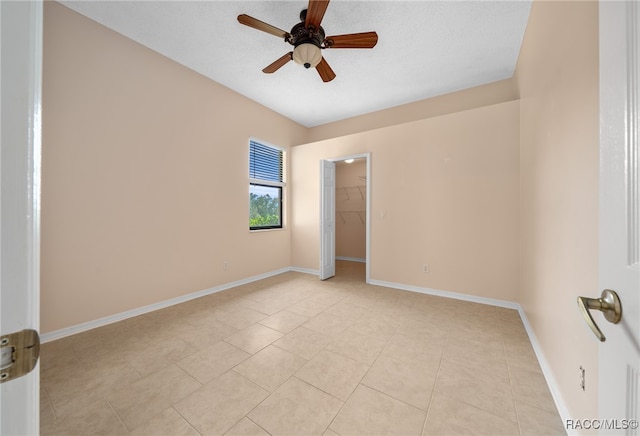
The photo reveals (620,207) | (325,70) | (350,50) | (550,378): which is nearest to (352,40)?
(325,70)

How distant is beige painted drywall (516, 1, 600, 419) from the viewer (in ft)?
3.66

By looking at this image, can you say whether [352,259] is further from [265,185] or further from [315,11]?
[315,11]

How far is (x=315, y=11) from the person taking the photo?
1921 millimetres

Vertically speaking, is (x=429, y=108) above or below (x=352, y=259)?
above

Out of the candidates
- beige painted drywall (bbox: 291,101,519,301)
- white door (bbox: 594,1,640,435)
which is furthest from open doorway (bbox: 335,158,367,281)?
white door (bbox: 594,1,640,435)

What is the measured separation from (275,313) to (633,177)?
288cm

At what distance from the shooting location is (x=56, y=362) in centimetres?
187

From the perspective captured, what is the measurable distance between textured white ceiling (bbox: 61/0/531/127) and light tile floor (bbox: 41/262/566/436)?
3.24 m

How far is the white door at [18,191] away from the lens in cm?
40

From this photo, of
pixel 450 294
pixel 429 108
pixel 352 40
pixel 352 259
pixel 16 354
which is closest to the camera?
pixel 16 354

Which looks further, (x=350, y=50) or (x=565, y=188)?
(x=350, y=50)

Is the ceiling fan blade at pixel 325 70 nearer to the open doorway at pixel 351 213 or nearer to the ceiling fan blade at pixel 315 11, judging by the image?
the ceiling fan blade at pixel 315 11

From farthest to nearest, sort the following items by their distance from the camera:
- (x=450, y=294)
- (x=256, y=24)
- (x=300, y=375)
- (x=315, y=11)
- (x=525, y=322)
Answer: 1. (x=450, y=294)
2. (x=525, y=322)
3. (x=256, y=24)
4. (x=315, y=11)
5. (x=300, y=375)

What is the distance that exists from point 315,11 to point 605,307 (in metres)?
2.48
